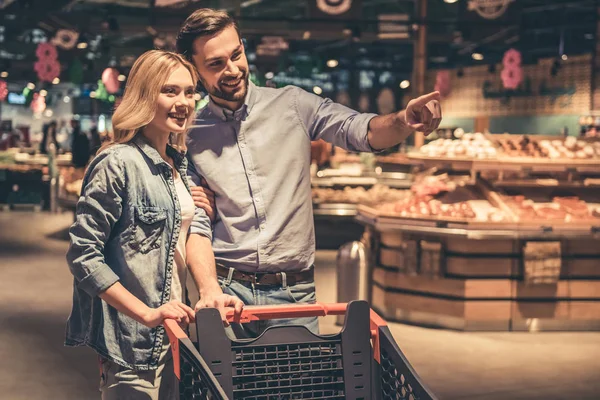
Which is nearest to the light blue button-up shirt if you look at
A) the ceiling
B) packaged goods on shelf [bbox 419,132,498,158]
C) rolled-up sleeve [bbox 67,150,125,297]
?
rolled-up sleeve [bbox 67,150,125,297]

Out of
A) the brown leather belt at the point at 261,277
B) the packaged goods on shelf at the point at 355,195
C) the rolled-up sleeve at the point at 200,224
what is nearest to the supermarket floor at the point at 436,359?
the brown leather belt at the point at 261,277

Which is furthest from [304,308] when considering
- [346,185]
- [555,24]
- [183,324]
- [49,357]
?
[555,24]

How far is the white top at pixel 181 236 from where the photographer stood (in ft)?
8.68

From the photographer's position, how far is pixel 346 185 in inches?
598

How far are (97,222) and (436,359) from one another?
14.9 ft

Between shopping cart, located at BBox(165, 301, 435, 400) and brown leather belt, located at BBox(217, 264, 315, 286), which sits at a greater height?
brown leather belt, located at BBox(217, 264, 315, 286)

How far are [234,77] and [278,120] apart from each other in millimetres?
224

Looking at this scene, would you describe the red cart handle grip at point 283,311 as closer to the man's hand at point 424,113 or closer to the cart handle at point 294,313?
the cart handle at point 294,313

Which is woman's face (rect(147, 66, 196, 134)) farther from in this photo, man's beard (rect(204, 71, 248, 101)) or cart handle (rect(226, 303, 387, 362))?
cart handle (rect(226, 303, 387, 362))

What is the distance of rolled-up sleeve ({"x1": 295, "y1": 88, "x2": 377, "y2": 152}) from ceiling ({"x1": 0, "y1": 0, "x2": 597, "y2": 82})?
10538 mm

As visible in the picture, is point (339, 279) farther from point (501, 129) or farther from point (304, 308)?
point (501, 129)

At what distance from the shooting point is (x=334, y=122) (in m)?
2.85

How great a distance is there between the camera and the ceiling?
15113 mm

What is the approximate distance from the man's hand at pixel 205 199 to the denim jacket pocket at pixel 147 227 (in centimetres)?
25
